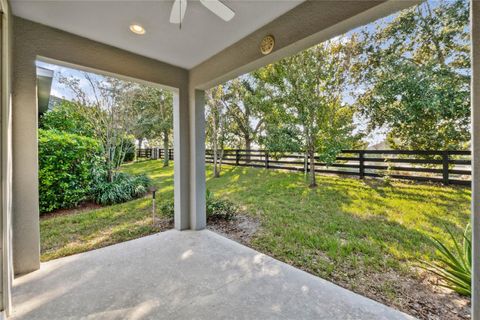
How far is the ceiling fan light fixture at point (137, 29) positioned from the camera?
6.84 ft

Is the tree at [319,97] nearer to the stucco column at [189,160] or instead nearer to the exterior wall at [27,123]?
the stucco column at [189,160]

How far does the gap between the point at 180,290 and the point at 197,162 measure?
1822 millimetres

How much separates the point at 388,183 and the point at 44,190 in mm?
7308

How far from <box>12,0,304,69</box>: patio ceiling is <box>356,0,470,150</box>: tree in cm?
312

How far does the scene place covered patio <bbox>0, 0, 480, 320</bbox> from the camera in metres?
1.53

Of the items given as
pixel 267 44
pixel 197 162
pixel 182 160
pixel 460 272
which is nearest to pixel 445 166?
pixel 460 272

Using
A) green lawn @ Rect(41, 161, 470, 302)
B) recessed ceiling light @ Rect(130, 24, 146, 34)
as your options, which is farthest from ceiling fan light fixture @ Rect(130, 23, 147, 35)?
green lawn @ Rect(41, 161, 470, 302)

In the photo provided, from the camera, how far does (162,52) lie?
2641mm

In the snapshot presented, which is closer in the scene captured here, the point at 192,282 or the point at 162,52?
the point at 192,282

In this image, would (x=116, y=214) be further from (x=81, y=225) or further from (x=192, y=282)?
(x=192, y=282)

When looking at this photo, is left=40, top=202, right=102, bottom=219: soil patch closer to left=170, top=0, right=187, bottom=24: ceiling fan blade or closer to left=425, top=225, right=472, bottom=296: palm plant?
left=170, top=0, right=187, bottom=24: ceiling fan blade

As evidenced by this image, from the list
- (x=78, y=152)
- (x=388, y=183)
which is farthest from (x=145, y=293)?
(x=388, y=183)

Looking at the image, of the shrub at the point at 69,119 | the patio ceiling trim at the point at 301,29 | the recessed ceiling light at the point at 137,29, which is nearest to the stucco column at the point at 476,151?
the patio ceiling trim at the point at 301,29

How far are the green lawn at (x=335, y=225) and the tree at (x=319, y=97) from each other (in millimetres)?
1265
